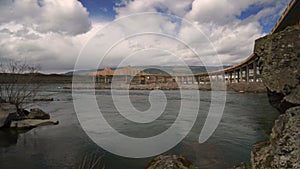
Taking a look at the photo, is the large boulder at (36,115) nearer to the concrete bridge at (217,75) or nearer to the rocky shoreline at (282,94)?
the rocky shoreline at (282,94)

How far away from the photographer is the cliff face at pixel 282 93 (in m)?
4.45

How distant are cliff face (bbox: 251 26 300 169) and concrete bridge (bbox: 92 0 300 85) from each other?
19.9 m

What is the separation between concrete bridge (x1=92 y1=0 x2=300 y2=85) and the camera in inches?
977

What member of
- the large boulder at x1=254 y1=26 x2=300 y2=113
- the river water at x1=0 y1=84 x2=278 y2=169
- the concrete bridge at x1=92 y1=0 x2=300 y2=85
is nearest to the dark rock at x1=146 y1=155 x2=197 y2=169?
the river water at x1=0 y1=84 x2=278 y2=169

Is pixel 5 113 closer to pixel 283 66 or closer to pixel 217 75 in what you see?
pixel 283 66

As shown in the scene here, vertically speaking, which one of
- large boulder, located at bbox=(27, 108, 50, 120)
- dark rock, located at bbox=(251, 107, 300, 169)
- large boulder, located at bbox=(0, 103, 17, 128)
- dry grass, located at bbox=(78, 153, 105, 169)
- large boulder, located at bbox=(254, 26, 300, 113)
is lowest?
dry grass, located at bbox=(78, 153, 105, 169)

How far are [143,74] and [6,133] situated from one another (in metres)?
101

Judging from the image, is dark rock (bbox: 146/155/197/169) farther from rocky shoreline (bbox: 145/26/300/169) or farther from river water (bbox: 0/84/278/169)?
river water (bbox: 0/84/278/169)

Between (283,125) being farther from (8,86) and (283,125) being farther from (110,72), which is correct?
(110,72)

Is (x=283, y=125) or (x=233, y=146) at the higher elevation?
(x=283, y=125)

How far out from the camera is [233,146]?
1042cm

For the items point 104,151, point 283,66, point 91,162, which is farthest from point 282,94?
point 104,151

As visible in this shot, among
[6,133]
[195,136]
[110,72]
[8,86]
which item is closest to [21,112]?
[8,86]

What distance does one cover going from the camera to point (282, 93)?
5.97m
